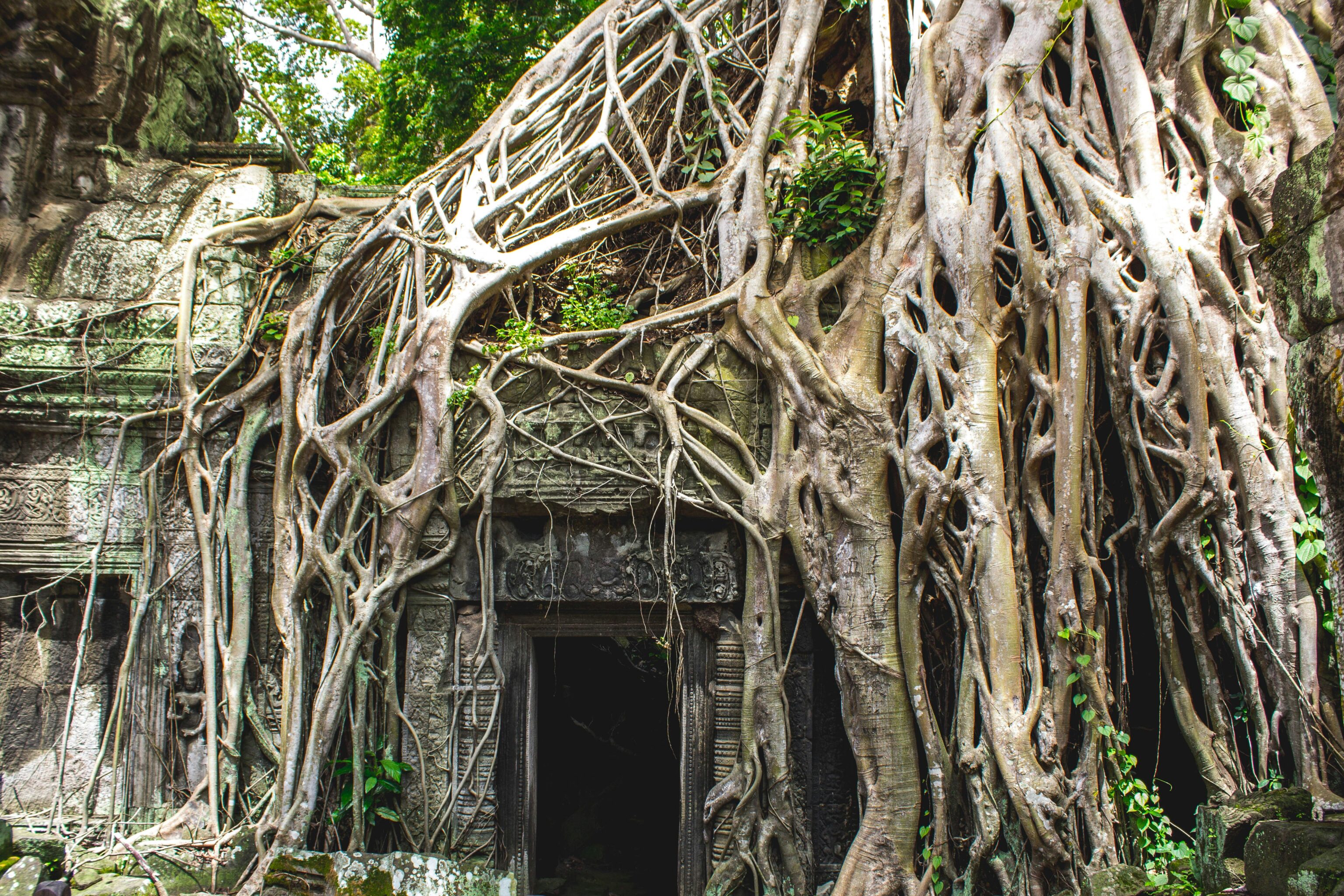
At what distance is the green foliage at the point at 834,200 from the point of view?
3645 mm

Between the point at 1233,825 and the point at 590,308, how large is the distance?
2.84m

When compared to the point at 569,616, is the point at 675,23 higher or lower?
higher

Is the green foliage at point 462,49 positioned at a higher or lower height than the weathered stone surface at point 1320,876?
higher

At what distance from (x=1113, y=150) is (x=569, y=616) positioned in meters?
2.89

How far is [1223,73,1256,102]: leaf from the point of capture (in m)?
3.06

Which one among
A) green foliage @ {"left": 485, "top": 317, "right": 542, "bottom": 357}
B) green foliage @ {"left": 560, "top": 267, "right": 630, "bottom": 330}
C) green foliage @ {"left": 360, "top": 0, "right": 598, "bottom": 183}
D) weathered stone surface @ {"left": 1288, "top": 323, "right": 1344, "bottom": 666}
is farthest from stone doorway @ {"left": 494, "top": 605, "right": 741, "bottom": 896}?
green foliage @ {"left": 360, "top": 0, "right": 598, "bottom": 183}

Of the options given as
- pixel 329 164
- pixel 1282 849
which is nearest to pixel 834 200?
pixel 1282 849

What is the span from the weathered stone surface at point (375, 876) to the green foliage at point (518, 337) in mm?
1959

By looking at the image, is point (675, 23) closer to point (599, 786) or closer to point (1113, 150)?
point (1113, 150)

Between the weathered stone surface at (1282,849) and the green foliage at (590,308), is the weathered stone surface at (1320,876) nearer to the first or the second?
the weathered stone surface at (1282,849)

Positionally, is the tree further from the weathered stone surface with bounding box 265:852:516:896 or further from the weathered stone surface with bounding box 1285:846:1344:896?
the weathered stone surface with bounding box 1285:846:1344:896

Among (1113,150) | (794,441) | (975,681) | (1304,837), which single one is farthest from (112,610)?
(1113,150)

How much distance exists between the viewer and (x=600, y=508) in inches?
138

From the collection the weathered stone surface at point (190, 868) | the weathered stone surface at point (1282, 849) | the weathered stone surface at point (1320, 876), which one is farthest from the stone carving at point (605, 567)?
the weathered stone surface at point (1320, 876)
